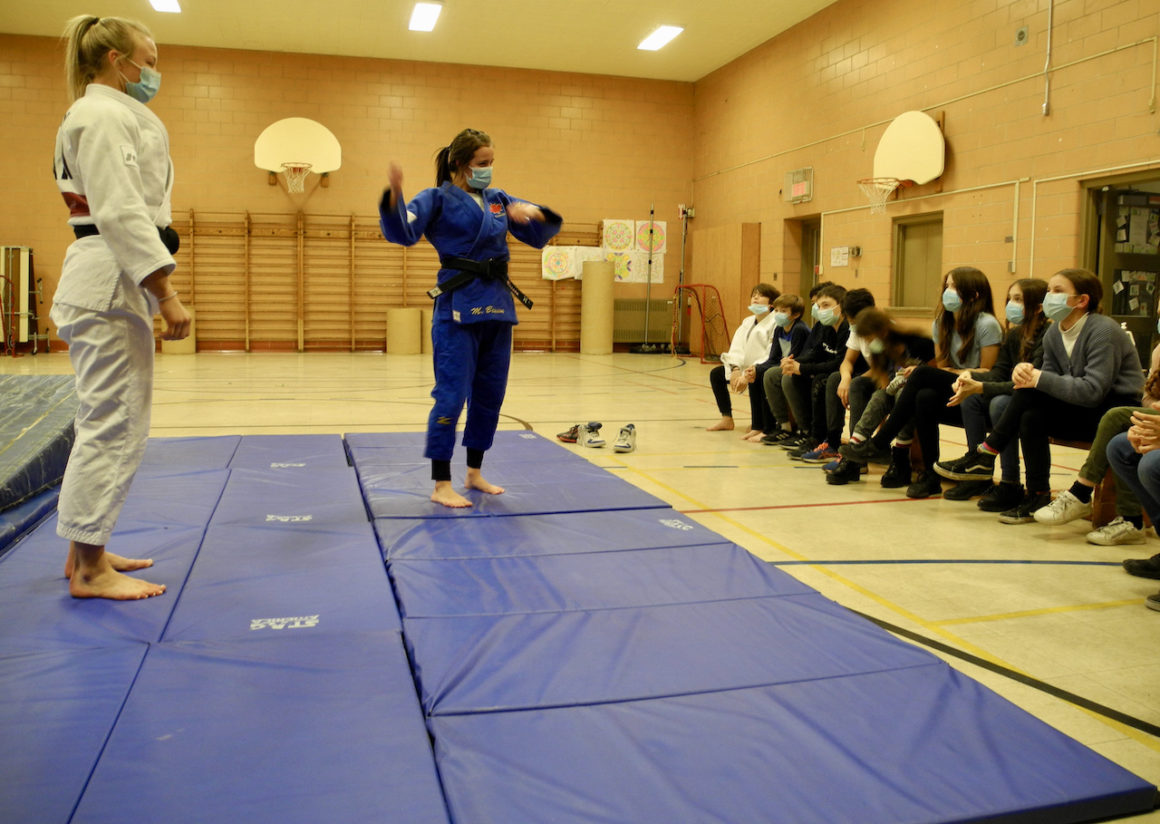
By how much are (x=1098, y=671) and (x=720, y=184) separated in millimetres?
12436

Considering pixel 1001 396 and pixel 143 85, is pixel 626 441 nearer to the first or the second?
pixel 1001 396

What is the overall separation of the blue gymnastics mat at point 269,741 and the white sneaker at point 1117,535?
2761 millimetres

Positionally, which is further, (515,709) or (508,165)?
(508,165)

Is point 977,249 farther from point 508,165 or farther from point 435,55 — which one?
point 435,55

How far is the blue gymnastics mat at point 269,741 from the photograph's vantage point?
139 centimetres

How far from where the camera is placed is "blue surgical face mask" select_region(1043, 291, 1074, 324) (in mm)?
3619

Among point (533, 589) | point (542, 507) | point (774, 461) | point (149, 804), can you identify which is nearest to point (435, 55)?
point (774, 461)

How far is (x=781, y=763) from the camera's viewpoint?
5.20ft

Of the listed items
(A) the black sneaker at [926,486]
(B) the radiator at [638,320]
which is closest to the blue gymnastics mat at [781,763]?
(A) the black sneaker at [926,486]

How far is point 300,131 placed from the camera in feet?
41.0

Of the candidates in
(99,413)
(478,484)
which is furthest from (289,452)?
(99,413)

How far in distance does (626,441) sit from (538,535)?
7.68 feet

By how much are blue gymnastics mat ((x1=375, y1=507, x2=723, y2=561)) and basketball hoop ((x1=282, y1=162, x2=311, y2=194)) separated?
35.2 feet

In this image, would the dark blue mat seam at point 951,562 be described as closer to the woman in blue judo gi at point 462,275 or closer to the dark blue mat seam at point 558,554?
the dark blue mat seam at point 558,554
